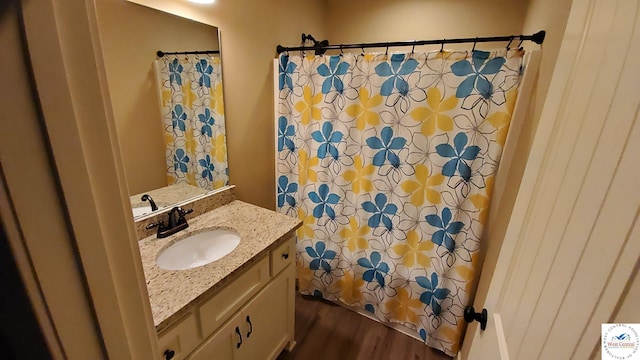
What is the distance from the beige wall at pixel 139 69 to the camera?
41.1 inches

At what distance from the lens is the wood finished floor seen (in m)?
1.62

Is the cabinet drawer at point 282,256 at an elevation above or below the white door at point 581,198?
below

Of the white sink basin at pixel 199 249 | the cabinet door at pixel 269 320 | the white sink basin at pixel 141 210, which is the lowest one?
the cabinet door at pixel 269 320

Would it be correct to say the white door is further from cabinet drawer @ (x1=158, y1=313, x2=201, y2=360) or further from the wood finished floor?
the wood finished floor

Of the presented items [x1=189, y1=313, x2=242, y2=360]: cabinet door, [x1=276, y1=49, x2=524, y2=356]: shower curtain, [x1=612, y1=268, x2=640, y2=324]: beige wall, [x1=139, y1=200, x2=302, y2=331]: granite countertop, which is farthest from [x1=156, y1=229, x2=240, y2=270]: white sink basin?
[x1=612, y1=268, x2=640, y2=324]: beige wall

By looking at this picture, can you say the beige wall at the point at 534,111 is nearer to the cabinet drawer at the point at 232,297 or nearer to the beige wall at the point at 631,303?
the beige wall at the point at 631,303

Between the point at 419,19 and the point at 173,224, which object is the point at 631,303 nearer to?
the point at 173,224

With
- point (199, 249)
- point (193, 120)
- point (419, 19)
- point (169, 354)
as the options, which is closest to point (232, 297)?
point (169, 354)

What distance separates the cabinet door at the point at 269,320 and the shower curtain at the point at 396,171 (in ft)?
1.72

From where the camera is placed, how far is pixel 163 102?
1.29 meters

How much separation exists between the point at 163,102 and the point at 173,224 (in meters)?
0.62

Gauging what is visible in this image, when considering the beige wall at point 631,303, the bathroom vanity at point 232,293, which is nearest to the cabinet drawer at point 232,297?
the bathroom vanity at point 232,293

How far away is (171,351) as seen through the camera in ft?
2.79

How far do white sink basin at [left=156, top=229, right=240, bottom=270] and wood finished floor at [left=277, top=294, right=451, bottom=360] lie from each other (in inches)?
32.8
